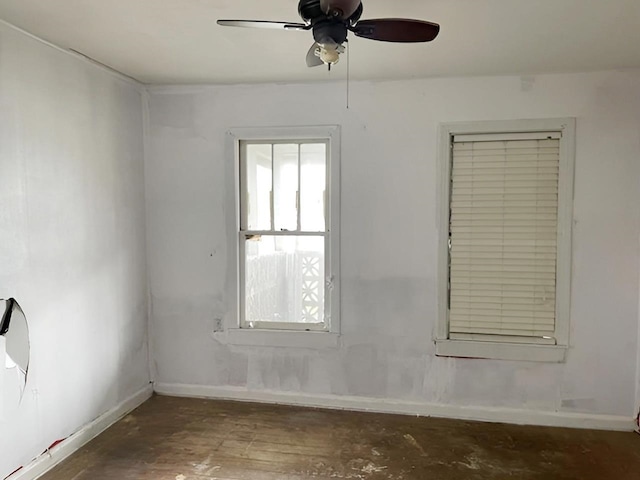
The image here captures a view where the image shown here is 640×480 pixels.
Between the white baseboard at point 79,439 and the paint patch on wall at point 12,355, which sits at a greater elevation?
the paint patch on wall at point 12,355

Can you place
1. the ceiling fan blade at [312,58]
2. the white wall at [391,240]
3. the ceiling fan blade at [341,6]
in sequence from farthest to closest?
the white wall at [391,240] → the ceiling fan blade at [312,58] → the ceiling fan blade at [341,6]

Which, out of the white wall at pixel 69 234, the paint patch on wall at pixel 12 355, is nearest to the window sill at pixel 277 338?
the white wall at pixel 69 234

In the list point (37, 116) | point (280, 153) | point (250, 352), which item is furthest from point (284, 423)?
point (37, 116)

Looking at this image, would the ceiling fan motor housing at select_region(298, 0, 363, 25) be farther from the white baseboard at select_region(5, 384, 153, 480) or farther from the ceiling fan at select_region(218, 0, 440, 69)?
the white baseboard at select_region(5, 384, 153, 480)

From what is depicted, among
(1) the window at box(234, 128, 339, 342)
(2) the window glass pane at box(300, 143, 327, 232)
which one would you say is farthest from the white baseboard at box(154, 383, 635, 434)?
(2) the window glass pane at box(300, 143, 327, 232)

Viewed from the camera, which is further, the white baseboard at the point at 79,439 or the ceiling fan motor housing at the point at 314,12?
the white baseboard at the point at 79,439

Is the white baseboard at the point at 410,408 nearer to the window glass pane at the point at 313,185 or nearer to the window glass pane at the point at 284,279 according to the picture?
the window glass pane at the point at 284,279

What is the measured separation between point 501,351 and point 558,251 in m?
0.85

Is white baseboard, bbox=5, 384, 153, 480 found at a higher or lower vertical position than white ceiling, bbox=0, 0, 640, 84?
lower

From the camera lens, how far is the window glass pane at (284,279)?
357cm

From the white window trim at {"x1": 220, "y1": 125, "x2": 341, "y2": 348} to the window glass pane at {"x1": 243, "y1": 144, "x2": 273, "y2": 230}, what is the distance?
8cm

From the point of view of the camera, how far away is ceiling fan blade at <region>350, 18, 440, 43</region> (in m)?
1.84

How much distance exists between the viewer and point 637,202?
3096mm

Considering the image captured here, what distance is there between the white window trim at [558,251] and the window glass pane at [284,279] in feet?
3.13
